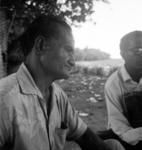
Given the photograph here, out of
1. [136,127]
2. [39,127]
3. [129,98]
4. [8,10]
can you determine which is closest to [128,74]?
[129,98]

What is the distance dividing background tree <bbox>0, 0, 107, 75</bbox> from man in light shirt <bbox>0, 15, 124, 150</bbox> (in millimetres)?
3081

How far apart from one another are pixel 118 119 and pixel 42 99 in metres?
1.11

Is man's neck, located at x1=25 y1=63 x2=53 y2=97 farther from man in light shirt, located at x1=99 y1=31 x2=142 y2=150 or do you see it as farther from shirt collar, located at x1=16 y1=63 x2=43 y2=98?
man in light shirt, located at x1=99 y1=31 x2=142 y2=150

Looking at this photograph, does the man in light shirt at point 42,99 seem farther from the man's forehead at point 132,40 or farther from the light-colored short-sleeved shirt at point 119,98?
the man's forehead at point 132,40

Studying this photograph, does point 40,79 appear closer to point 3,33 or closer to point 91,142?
point 91,142

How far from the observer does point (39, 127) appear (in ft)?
4.65

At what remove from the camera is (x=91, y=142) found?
5.99ft

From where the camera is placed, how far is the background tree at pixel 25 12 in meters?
4.59

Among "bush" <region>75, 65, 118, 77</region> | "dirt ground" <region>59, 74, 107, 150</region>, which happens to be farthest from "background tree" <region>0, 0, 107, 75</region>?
"bush" <region>75, 65, 118, 77</region>

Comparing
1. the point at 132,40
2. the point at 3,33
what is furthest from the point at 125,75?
the point at 3,33

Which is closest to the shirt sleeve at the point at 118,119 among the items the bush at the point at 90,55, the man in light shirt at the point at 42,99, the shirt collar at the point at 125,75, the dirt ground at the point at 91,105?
the shirt collar at the point at 125,75

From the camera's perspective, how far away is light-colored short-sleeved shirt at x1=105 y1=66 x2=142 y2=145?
2.28 meters

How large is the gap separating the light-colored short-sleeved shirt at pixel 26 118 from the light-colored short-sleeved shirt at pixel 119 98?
2.65ft

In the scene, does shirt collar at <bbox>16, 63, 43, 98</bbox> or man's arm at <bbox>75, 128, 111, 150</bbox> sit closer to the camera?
shirt collar at <bbox>16, 63, 43, 98</bbox>
